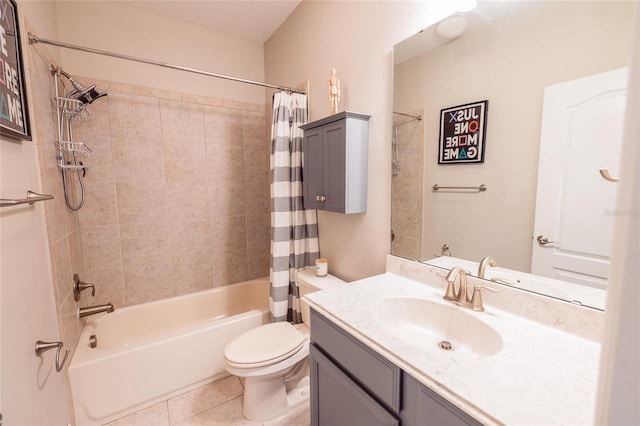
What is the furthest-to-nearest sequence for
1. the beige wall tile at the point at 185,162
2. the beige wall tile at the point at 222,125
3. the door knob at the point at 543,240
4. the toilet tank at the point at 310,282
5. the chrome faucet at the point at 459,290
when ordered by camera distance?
Answer: 1. the beige wall tile at the point at 222,125
2. the beige wall tile at the point at 185,162
3. the toilet tank at the point at 310,282
4. the chrome faucet at the point at 459,290
5. the door knob at the point at 543,240

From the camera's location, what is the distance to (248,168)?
2.56m

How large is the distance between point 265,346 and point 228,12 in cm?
239

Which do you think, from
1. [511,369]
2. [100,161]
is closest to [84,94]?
[100,161]

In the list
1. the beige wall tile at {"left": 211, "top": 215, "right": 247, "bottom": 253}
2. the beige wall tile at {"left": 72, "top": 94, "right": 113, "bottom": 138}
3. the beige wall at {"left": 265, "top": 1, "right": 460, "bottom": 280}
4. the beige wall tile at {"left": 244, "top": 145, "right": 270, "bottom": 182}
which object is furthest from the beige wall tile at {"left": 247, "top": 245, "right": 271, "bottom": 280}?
the beige wall tile at {"left": 72, "top": 94, "right": 113, "bottom": 138}

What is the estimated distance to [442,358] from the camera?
2.44ft

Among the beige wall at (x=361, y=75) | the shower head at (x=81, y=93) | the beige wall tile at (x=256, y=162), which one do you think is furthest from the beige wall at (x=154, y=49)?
the beige wall at (x=361, y=75)

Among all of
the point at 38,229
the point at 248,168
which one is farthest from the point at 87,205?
the point at 248,168

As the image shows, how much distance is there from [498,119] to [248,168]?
206cm

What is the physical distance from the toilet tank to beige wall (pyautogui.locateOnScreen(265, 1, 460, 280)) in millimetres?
91

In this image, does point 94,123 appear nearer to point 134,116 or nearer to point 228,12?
point 134,116

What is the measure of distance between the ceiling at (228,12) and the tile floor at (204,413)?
8.93ft

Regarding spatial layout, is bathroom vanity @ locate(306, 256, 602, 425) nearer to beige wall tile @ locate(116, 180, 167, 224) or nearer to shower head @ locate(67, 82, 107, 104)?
beige wall tile @ locate(116, 180, 167, 224)

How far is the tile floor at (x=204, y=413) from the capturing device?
5.04 ft

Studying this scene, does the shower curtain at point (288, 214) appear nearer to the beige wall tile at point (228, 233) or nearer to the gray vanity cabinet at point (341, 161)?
the gray vanity cabinet at point (341, 161)
